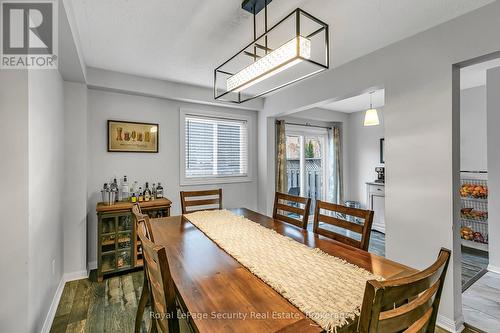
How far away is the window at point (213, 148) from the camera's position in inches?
147

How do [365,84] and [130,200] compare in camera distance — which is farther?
[130,200]

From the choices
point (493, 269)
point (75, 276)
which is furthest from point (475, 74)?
point (75, 276)

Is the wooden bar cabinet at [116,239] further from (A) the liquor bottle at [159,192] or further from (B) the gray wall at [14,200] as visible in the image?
(B) the gray wall at [14,200]

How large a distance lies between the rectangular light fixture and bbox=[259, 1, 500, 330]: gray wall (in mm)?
1329

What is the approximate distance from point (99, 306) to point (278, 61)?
8.67ft

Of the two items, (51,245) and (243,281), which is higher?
(243,281)

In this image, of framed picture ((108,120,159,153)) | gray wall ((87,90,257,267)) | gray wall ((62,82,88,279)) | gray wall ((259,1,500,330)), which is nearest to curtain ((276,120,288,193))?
gray wall ((87,90,257,267))

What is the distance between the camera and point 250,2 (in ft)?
5.41

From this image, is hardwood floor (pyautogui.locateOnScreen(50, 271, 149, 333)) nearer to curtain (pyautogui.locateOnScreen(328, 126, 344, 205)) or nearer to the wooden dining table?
the wooden dining table

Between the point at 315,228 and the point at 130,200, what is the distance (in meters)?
2.36

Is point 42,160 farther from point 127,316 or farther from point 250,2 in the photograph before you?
point 250,2

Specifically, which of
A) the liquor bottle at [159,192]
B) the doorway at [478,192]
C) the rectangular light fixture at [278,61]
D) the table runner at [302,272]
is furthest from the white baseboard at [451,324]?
the liquor bottle at [159,192]

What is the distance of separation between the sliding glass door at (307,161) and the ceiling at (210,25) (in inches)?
94.7

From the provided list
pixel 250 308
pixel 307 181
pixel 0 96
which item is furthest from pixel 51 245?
pixel 307 181
